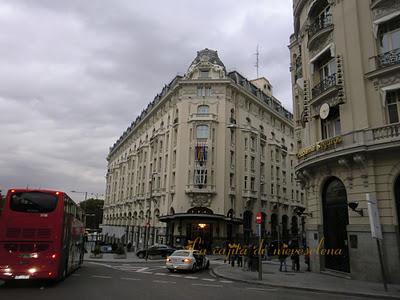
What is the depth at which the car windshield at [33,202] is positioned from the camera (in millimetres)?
13219

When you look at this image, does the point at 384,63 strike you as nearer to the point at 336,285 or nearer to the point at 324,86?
the point at 324,86

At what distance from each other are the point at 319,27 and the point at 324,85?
3777mm

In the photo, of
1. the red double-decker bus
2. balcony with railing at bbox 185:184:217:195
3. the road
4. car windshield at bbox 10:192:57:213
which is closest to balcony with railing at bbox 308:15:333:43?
the road

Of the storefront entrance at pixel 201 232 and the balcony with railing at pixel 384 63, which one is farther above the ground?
the balcony with railing at pixel 384 63

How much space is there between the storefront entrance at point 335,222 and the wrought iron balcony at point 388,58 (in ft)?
21.1

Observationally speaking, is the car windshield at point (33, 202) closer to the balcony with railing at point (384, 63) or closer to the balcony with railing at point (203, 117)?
the balcony with railing at point (384, 63)

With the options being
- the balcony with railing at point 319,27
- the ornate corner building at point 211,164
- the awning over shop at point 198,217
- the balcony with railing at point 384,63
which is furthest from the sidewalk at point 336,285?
the awning over shop at point 198,217

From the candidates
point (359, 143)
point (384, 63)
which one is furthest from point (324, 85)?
point (359, 143)

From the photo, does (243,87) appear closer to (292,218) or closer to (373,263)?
(292,218)

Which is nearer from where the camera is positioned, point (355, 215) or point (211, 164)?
point (355, 215)

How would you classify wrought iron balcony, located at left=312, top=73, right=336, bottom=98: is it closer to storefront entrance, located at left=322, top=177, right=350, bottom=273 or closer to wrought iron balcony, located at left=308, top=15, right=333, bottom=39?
wrought iron balcony, located at left=308, top=15, right=333, bottom=39

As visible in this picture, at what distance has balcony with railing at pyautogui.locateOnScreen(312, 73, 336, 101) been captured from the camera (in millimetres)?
19984

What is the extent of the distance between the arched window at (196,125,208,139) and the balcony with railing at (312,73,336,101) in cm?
2477

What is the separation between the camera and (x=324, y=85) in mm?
20875
